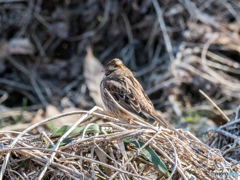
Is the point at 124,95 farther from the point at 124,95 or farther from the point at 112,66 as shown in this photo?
the point at 112,66

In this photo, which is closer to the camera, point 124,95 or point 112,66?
point 124,95

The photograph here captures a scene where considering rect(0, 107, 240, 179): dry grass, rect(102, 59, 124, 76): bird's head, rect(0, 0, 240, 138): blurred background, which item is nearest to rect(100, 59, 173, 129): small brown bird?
rect(102, 59, 124, 76): bird's head

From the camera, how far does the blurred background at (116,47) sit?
5229 millimetres

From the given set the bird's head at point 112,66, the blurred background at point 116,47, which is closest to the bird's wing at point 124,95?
the bird's head at point 112,66

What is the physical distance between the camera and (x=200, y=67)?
529cm

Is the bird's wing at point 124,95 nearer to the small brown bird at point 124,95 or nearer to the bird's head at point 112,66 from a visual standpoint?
the small brown bird at point 124,95

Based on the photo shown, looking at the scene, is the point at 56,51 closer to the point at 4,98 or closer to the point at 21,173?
the point at 4,98

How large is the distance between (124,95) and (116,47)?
8.99ft

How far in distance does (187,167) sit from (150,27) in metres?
4.28

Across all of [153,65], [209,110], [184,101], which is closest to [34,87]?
[153,65]

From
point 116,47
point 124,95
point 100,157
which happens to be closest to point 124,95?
point 124,95

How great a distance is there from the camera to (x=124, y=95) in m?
3.40

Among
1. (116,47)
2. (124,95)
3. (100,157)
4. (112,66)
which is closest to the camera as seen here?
(100,157)

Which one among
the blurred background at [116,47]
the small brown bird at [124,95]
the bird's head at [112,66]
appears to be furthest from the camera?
the blurred background at [116,47]
